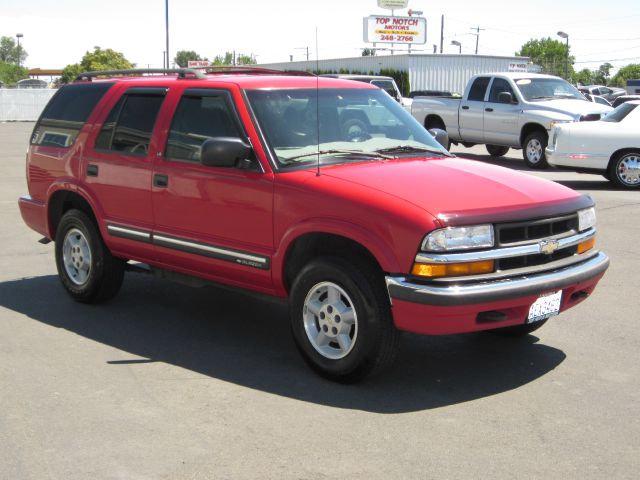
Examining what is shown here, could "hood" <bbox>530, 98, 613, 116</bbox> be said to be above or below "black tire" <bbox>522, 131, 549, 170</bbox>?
above

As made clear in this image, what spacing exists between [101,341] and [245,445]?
232cm

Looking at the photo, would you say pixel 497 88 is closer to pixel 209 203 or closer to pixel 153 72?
pixel 153 72

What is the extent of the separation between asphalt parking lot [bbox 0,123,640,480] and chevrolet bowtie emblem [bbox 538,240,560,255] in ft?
2.09

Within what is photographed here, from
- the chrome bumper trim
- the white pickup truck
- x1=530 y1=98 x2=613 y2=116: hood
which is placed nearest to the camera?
the chrome bumper trim

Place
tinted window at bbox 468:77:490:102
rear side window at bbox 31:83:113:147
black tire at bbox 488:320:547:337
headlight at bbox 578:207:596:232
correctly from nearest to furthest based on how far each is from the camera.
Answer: headlight at bbox 578:207:596:232 < black tire at bbox 488:320:547:337 < rear side window at bbox 31:83:113:147 < tinted window at bbox 468:77:490:102

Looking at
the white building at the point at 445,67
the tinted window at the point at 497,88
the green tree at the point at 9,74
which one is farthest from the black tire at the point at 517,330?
the green tree at the point at 9,74

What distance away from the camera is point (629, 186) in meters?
15.6

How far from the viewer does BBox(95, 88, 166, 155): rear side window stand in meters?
6.92

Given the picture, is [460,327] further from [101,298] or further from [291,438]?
[101,298]

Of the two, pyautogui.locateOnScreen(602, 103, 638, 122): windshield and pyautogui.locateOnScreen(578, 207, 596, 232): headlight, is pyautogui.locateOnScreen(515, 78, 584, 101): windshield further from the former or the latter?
pyautogui.locateOnScreen(578, 207, 596, 232): headlight

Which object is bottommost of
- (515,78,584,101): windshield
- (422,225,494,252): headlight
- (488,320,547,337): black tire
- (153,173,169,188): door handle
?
(488,320,547,337): black tire

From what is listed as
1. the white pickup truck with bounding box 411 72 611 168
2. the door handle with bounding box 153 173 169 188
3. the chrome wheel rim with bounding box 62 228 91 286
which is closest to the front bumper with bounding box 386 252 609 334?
the door handle with bounding box 153 173 169 188

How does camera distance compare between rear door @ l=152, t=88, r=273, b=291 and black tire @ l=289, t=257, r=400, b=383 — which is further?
rear door @ l=152, t=88, r=273, b=291

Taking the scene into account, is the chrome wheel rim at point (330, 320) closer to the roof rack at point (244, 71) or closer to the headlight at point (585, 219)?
the headlight at point (585, 219)
